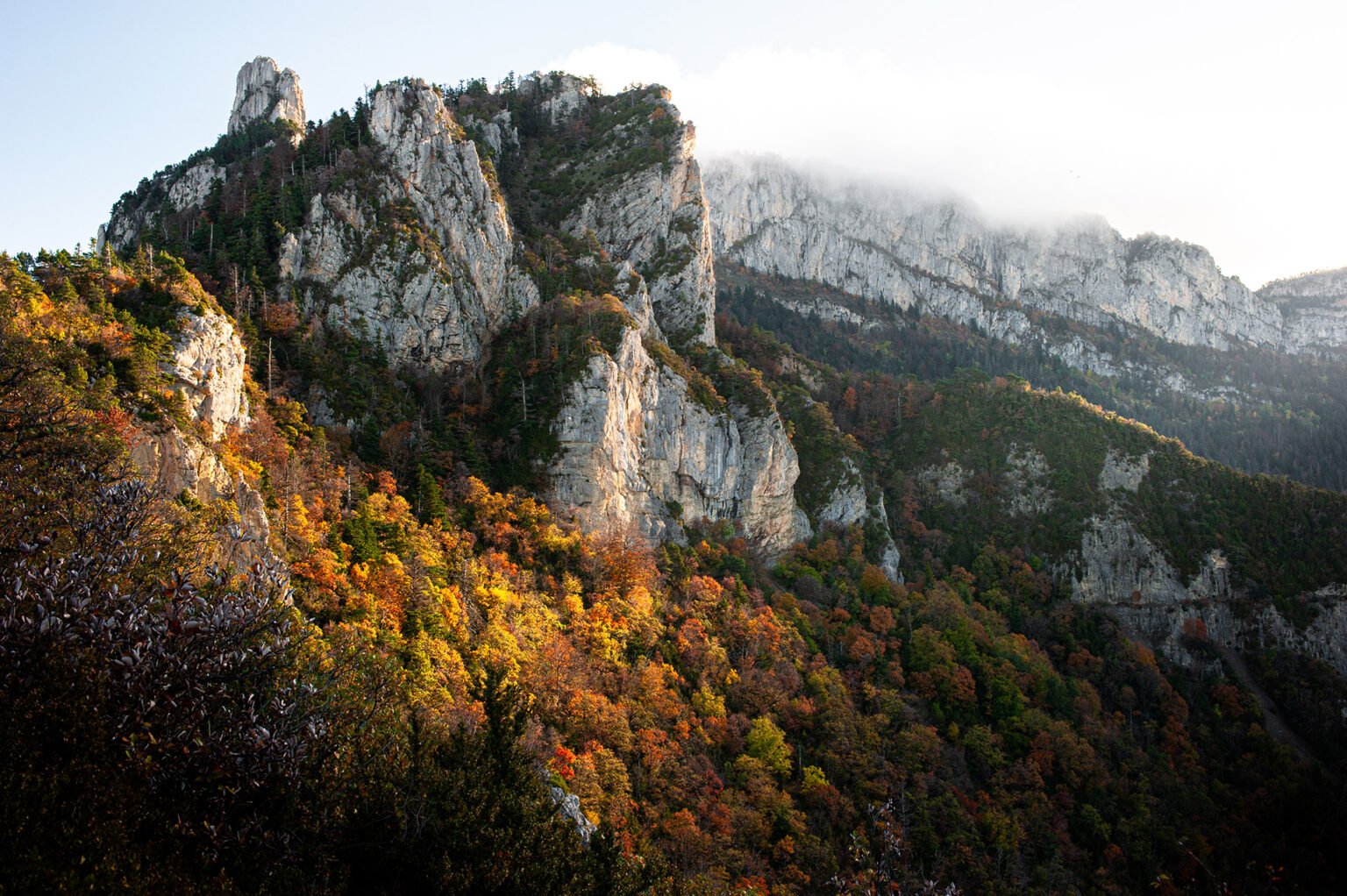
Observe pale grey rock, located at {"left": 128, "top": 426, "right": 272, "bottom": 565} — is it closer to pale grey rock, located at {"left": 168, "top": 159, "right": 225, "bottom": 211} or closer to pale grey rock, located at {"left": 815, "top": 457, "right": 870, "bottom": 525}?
pale grey rock, located at {"left": 168, "top": 159, "right": 225, "bottom": 211}

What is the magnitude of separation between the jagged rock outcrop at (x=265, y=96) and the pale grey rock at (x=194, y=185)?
2841cm

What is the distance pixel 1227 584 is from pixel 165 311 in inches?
4302

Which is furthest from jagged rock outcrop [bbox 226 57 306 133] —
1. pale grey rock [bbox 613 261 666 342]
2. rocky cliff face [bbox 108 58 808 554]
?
pale grey rock [bbox 613 261 666 342]

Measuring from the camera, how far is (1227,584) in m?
87.4

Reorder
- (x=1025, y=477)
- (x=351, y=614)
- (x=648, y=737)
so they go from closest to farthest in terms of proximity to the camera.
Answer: (x=351, y=614)
(x=648, y=737)
(x=1025, y=477)

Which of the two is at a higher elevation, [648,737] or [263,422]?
[263,422]

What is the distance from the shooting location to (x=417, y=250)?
6169 cm

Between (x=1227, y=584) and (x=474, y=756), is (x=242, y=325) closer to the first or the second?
(x=474, y=756)

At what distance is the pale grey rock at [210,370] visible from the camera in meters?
34.7

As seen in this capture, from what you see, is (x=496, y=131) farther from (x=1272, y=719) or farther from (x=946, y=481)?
(x=1272, y=719)

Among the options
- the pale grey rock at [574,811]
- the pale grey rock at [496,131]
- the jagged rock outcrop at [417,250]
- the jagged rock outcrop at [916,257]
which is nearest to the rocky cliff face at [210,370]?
the jagged rock outcrop at [417,250]

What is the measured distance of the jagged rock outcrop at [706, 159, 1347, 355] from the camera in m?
176

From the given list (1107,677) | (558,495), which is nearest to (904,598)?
(1107,677)

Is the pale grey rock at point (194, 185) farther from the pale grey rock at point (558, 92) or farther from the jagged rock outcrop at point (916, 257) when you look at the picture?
the jagged rock outcrop at point (916, 257)
